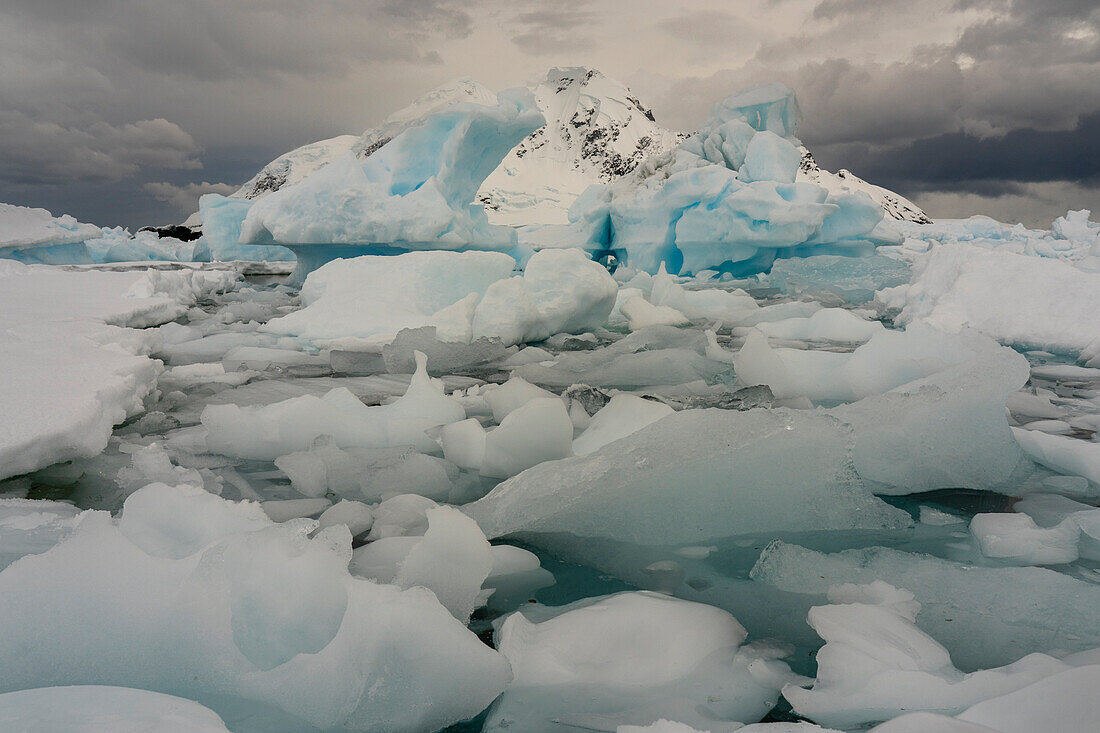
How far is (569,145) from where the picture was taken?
88.9 meters

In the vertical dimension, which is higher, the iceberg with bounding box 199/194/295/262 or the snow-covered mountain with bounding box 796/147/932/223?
the snow-covered mountain with bounding box 796/147/932/223

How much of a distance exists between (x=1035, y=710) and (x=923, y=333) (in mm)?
2789

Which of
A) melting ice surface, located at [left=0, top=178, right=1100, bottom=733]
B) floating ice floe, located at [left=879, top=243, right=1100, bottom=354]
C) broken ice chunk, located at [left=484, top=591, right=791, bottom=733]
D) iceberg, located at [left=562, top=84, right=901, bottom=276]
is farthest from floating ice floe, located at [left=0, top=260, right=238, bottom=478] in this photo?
iceberg, located at [left=562, top=84, right=901, bottom=276]

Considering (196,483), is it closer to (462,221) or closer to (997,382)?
(997,382)

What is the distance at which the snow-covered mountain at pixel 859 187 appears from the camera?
75.6 m

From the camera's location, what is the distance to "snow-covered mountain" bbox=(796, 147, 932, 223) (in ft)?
248

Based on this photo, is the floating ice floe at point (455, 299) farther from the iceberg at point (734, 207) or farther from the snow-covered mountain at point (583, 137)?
the snow-covered mountain at point (583, 137)

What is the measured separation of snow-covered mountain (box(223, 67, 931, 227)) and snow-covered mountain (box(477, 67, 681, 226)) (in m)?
0.13

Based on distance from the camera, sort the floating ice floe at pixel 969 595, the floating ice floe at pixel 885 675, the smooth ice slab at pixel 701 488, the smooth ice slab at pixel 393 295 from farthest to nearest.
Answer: the smooth ice slab at pixel 393 295 < the smooth ice slab at pixel 701 488 < the floating ice floe at pixel 969 595 < the floating ice floe at pixel 885 675

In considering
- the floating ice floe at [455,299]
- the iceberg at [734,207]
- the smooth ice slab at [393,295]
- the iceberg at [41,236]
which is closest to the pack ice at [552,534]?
the floating ice floe at [455,299]

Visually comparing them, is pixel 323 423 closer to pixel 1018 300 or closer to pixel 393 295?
pixel 393 295

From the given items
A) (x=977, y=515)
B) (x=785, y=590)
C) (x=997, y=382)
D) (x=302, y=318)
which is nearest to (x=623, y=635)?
(x=785, y=590)

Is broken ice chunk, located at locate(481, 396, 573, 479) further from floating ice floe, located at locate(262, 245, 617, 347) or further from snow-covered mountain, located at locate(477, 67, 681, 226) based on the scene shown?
snow-covered mountain, located at locate(477, 67, 681, 226)

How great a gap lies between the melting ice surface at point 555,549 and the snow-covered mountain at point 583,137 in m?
71.6
